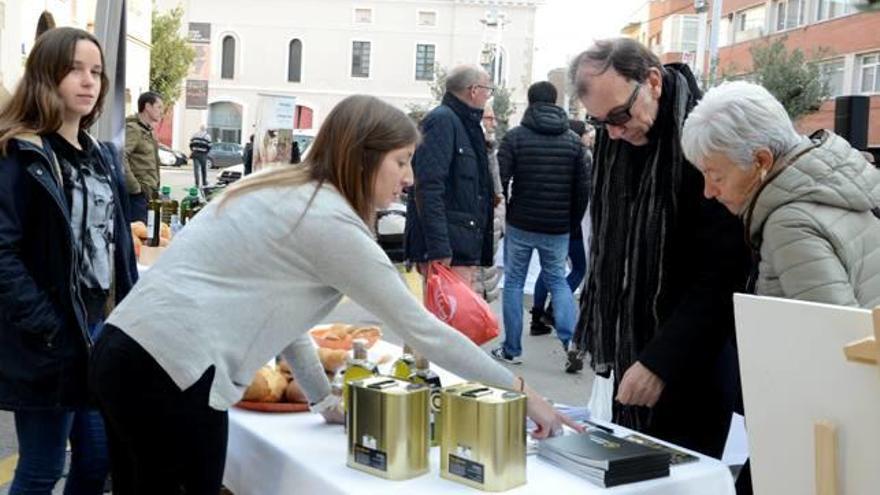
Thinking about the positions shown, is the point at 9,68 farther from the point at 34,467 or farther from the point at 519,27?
the point at 519,27

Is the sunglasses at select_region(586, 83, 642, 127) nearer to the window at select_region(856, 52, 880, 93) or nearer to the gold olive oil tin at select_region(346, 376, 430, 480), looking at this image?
the gold olive oil tin at select_region(346, 376, 430, 480)

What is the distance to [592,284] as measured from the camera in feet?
8.43

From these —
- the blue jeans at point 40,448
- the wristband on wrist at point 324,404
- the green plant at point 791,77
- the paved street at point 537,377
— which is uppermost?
the green plant at point 791,77

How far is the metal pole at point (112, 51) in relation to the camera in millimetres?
4523

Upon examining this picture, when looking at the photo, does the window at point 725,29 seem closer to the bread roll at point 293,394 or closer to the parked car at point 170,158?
the parked car at point 170,158

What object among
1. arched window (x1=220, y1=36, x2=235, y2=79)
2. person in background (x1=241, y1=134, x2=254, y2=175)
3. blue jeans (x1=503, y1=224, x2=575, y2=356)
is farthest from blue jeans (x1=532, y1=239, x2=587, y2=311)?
arched window (x1=220, y1=36, x2=235, y2=79)

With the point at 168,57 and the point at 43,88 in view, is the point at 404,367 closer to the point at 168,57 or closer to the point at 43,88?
the point at 43,88

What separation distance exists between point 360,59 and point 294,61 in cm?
378

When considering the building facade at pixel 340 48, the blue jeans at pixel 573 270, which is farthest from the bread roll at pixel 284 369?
the building facade at pixel 340 48

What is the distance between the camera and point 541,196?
5.79 metres

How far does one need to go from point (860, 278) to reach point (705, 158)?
40 cm

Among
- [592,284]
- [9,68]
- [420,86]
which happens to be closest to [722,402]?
[592,284]

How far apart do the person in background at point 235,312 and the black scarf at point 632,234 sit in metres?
0.61

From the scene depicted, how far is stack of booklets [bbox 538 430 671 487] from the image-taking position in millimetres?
1801
